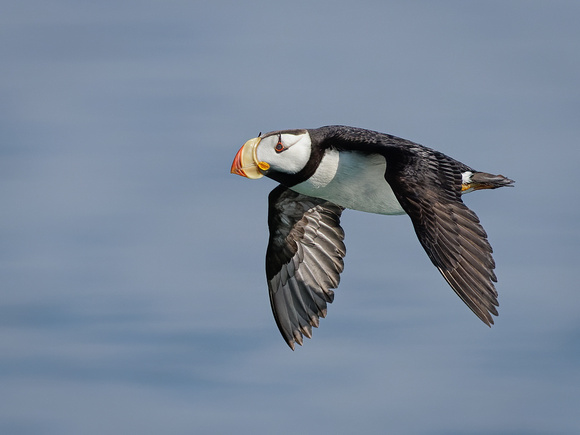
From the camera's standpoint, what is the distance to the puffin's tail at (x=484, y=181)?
1202 centimetres

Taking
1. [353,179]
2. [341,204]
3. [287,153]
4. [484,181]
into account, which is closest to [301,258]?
[341,204]

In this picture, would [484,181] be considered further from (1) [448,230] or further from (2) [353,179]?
(1) [448,230]

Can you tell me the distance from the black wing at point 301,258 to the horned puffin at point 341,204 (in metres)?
0.01

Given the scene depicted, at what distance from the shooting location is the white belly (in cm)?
1158

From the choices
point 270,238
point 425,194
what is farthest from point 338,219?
point 425,194

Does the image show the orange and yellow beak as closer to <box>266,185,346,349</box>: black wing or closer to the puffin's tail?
<box>266,185,346,349</box>: black wing

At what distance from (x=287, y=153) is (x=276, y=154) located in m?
0.13

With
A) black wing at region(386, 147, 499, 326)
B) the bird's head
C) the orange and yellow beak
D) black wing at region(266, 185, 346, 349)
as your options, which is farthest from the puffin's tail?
the orange and yellow beak

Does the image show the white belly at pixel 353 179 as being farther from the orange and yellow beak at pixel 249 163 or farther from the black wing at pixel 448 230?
the black wing at pixel 448 230

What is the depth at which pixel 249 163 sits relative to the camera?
1141 cm

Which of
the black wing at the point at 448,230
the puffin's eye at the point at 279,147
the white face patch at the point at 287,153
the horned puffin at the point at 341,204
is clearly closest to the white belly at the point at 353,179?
the horned puffin at the point at 341,204

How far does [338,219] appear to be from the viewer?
43.4 feet

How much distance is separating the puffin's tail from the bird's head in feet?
6.72

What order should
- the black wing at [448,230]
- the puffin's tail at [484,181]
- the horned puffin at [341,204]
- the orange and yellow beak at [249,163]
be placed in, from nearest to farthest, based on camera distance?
the black wing at [448,230], the horned puffin at [341,204], the orange and yellow beak at [249,163], the puffin's tail at [484,181]
